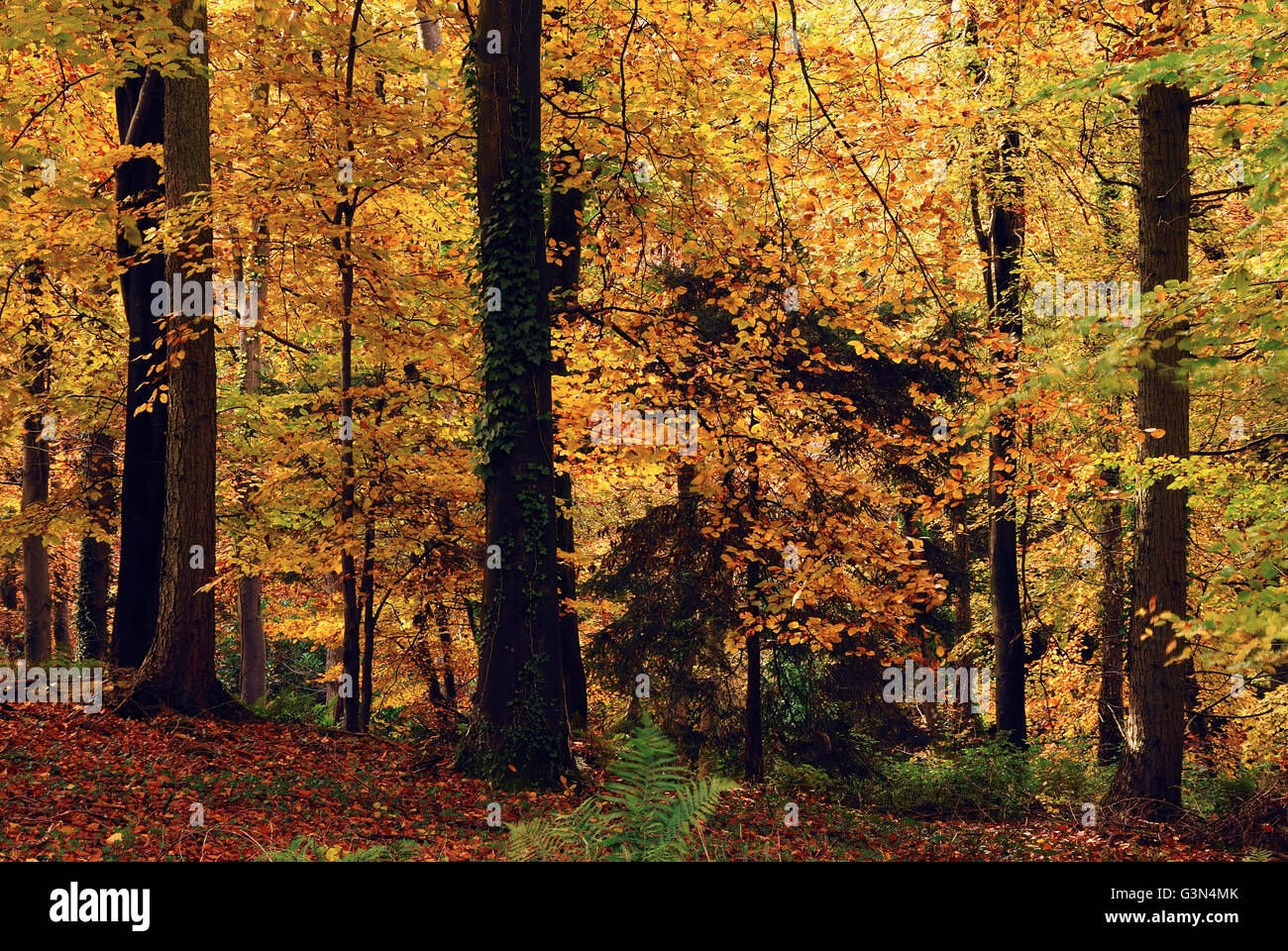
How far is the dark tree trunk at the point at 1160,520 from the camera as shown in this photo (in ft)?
32.2

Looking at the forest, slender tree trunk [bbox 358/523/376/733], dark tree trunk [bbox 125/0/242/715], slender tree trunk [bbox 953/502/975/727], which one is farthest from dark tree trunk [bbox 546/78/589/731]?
slender tree trunk [bbox 953/502/975/727]

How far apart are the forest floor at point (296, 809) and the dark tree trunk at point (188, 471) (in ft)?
1.56

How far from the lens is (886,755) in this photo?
14.8m

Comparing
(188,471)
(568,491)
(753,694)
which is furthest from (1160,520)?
(188,471)

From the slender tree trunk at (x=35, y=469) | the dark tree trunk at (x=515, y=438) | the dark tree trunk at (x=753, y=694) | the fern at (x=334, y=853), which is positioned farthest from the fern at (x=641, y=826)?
the slender tree trunk at (x=35, y=469)

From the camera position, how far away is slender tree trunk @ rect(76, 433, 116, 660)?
44.4 feet

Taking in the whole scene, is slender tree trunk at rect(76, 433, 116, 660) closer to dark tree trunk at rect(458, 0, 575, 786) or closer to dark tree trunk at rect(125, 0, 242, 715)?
dark tree trunk at rect(125, 0, 242, 715)

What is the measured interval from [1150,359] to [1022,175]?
1011cm

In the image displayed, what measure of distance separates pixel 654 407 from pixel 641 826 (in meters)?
6.92

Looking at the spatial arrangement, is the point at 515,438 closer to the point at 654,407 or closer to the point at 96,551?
the point at 654,407

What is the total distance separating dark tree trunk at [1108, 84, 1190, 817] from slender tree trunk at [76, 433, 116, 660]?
43.5ft

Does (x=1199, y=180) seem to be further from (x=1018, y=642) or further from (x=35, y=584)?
(x=35, y=584)

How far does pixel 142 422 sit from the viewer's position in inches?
452

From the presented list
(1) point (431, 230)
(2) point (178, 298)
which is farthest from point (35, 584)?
(1) point (431, 230)
